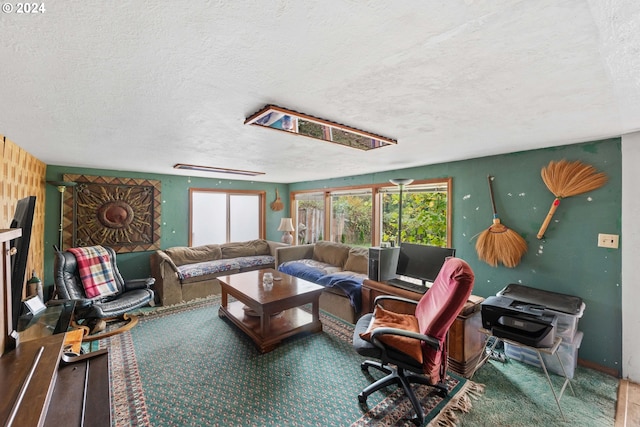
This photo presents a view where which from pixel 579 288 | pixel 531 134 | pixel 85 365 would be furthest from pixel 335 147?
pixel 579 288

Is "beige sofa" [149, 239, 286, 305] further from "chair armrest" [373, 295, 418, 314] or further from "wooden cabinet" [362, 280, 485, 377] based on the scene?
"wooden cabinet" [362, 280, 485, 377]

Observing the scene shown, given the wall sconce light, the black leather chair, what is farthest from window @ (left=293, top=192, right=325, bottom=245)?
the black leather chair

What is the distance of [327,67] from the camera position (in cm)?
122

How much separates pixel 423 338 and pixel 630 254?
208cm

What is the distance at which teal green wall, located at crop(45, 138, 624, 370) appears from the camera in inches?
92.7

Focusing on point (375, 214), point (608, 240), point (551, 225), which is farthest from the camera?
point (375, 214)

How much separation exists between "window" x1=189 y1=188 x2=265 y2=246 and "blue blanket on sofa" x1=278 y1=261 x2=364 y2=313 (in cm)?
183

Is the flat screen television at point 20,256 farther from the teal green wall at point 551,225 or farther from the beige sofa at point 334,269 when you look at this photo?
the teal green wall at point 551,225

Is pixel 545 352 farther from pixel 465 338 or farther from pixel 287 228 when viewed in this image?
pixel 287 228

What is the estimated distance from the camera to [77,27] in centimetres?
93

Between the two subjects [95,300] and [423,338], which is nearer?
[423,338]

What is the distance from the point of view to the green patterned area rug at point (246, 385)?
1.81 metres

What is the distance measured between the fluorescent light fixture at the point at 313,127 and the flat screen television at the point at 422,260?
3.78 feet

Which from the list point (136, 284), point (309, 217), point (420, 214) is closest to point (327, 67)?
point (420, 214)
